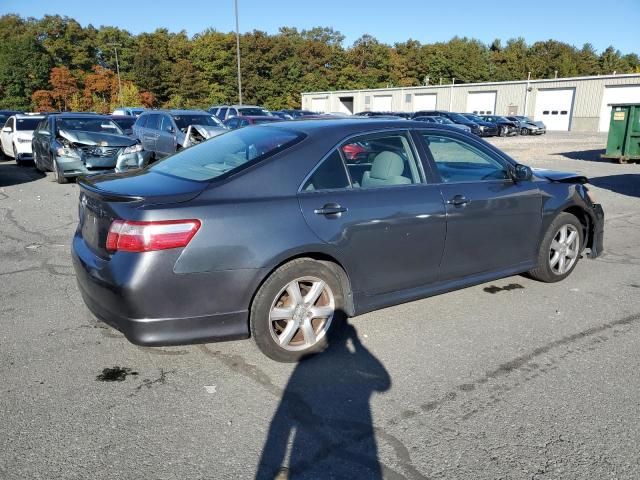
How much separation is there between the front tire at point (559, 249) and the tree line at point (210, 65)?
71344mm

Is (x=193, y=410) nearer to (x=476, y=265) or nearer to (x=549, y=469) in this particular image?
(x=549, y=469)

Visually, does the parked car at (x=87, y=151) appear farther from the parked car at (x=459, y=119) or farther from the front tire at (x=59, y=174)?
the parked car at (x=459, y=119)

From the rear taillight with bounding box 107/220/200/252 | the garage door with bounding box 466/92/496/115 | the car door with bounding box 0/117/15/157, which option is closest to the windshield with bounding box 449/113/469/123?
the garage door with bounding box 466/92/496/115

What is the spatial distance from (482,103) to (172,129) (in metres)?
46.2

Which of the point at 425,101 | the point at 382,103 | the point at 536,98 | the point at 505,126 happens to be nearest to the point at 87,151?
the point at 505,126

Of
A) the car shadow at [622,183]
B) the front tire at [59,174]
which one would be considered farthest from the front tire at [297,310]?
the car shadow at [622,183]

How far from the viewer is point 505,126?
35844 mm

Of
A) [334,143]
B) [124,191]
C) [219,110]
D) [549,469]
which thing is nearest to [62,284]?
[124,191]

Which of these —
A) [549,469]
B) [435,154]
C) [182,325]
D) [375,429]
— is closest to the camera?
[549,469]

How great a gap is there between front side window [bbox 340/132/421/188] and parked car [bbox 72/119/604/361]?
1 centimetres

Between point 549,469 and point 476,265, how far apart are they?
211 cm

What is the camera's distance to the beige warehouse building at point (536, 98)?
43.2 m

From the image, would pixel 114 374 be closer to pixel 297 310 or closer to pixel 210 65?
pixel 297 310

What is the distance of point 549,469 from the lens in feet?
8.12
